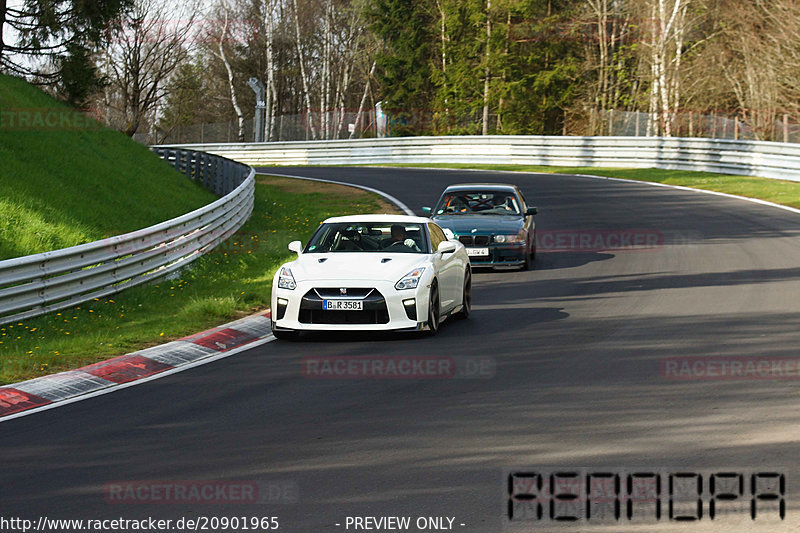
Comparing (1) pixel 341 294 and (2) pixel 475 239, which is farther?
(2) pixel 475 239

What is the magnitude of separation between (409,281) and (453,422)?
419 cm

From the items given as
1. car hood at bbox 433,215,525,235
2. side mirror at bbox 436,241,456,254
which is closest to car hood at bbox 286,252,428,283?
side mirror at bbox 436,241,456,254

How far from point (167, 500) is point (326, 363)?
453 centimetres

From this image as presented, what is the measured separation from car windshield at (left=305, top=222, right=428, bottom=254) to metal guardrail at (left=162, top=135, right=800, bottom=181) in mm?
25023

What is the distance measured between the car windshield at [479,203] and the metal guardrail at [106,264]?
4.57m

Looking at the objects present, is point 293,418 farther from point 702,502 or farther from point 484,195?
point 484,195

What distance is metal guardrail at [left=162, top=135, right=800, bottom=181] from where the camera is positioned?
37719mm

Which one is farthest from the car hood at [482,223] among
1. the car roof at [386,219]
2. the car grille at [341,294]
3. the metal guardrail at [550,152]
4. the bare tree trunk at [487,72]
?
the bare tree trunk at [487,72]

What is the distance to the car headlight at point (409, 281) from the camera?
484 inches

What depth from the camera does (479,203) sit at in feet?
67.0

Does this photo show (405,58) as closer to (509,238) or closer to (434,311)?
(509,238)

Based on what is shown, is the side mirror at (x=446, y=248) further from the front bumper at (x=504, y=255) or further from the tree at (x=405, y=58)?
the tree at (x=405, y=58)

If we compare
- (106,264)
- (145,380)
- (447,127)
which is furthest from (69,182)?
A: (447,127)

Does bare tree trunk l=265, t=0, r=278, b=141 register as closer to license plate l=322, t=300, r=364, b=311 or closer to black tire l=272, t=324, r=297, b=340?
black tire l=272, t=324, r=297, b=340
